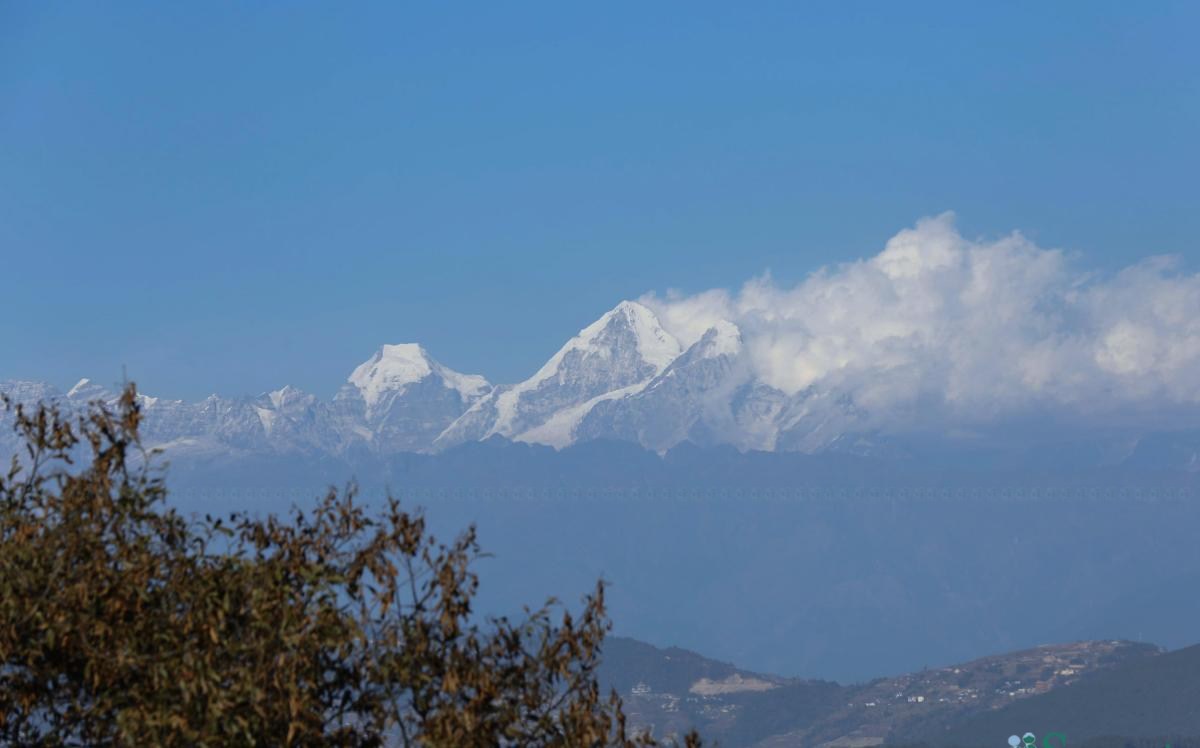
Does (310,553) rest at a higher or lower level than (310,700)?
higher

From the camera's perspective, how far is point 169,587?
2347cm

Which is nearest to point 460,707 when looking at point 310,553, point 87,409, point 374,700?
point 374,700

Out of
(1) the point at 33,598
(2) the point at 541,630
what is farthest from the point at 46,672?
(2) the point at 541,630

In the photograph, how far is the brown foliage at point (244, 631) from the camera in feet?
69.8

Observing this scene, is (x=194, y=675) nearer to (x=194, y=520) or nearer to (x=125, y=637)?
(x=125, y=637)

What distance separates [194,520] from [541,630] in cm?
642

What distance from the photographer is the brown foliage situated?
21281mm

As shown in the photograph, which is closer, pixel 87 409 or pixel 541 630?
pixel 541 630

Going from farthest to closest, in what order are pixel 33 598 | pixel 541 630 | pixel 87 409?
pixel 87 409
pixel 541 630
pixel 33 598

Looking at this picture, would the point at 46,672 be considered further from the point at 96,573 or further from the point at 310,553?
the point at 310,553

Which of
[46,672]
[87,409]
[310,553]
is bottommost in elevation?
[46,672]

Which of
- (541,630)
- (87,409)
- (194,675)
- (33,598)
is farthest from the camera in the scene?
(87,409)

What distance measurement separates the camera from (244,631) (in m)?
22.8

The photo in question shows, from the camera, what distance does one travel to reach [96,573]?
74.0 feet
